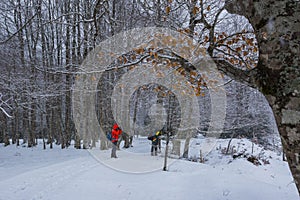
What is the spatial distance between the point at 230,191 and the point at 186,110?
5.86m

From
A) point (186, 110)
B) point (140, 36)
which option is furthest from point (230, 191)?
point (186, 110)

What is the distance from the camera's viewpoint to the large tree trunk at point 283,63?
1.27 meters

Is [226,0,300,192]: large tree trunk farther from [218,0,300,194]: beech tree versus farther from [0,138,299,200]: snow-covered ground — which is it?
[0,138,299,200]: snow-covered ground

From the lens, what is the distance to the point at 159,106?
984 centimetres

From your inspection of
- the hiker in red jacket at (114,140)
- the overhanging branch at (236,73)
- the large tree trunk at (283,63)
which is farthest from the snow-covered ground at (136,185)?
the large tree trunk at (283,63)

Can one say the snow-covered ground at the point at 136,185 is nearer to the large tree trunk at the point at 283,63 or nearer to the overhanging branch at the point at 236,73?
the overhanging branch at the point at 236,73

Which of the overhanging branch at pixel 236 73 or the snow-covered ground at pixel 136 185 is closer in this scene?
the overhanging branch at pixel 236 73

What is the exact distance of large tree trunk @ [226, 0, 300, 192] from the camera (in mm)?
1273

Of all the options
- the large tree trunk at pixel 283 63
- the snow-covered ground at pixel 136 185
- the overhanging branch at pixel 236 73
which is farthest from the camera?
the snow-covered ground at pixel 136 185

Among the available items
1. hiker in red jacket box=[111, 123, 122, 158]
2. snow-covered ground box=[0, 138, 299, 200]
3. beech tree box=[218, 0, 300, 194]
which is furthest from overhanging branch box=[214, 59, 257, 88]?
hiker in red jacket box=[111, 123, 122, 158]

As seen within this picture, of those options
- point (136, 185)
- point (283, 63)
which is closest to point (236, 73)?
point (283, 63)

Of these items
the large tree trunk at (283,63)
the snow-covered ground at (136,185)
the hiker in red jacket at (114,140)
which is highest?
the large tree trunk at (283,63)

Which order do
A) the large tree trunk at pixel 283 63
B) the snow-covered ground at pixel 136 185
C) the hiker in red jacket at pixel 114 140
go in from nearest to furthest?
the large tree trunk at pixel 283 63 → the snow-covered ground at pixel 136 185 → the hiker in red jacket at pixel 114 140

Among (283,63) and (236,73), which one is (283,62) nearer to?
(283,63)
